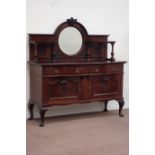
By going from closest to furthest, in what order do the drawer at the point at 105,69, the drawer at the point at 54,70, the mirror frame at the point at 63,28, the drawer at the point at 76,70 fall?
the drawer at the point at 54,70 → the drawer at the point at 76,70 → the drawer at the point at 105,69 → the mirror frame at the point at 63,28

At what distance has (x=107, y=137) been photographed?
355 centimetres

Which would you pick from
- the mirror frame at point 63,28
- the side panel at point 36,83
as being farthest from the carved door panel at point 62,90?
the mirror frame at point 63,28

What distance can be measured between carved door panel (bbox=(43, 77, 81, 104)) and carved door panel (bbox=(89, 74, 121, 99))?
9.7 inches

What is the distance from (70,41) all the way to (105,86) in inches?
34.6

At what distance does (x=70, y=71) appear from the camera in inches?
163

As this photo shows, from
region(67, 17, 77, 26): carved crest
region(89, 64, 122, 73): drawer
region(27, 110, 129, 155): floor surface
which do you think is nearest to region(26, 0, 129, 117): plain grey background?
region(67, 17, 77, 26): carved crest

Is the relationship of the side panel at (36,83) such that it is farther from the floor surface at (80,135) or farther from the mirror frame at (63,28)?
the mirror frame at (63,28)

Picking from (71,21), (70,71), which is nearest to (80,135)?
(70,71)

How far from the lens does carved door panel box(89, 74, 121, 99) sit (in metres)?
4.39

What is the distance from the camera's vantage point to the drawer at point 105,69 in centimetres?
436

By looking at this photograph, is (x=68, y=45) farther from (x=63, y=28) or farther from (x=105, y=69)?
(x=105, y=69)
